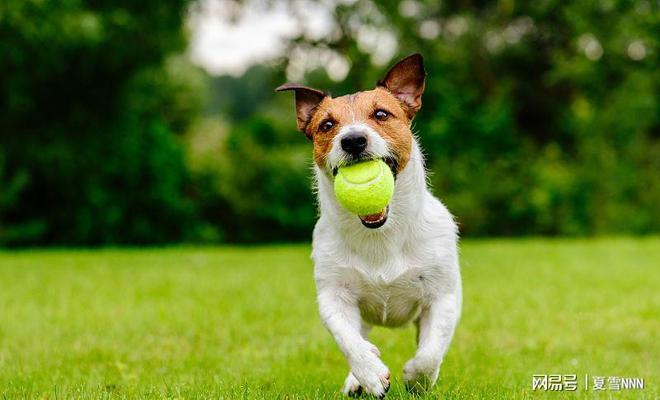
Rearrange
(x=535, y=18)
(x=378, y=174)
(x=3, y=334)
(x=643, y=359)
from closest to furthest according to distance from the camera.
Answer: (x=378, y=174)
(x=643, y=359)
(x=3, y=334)
(x=535, y=18)

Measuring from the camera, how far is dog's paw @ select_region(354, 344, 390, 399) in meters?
3.92

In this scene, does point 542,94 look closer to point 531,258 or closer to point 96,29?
point 531,258

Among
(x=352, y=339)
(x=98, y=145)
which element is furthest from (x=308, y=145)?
(x=352, y=339)

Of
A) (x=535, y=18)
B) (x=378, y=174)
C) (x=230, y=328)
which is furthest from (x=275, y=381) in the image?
(x=535, y=18)

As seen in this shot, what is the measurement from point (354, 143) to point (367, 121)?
0.26m

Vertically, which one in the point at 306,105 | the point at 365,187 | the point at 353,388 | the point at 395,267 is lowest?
the point at 353,388

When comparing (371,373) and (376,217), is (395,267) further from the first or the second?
(371,373)

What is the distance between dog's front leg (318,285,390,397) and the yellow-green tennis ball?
55 centimetres

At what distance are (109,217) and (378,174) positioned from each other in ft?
58.6

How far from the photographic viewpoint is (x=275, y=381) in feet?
16.1

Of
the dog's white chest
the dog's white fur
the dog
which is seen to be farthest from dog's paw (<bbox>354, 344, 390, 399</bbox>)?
the dog's white chest

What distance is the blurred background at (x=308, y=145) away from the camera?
2034 cm

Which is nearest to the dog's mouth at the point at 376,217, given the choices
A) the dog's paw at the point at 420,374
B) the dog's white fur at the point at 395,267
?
the dog's white fur at the point at 395,267

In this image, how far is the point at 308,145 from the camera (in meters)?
23.8
